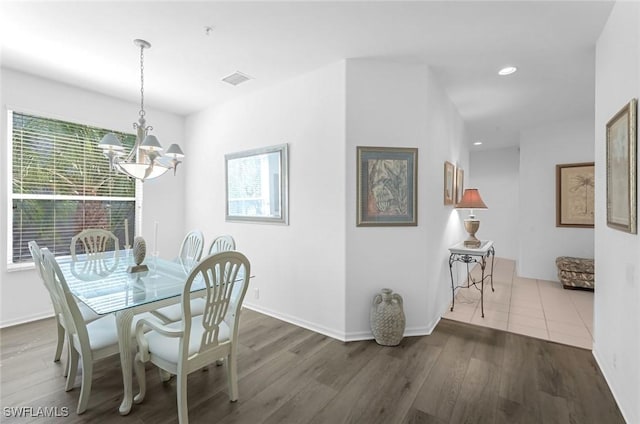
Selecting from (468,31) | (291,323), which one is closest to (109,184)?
(291,323)

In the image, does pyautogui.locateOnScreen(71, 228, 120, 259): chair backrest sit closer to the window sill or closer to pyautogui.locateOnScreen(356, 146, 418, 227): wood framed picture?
the window sill

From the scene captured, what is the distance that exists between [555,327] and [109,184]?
18.7 feet

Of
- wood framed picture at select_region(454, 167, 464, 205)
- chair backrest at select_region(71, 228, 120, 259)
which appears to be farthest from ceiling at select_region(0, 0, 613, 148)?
chair backrest at select_region(71, 228, 120, 259)

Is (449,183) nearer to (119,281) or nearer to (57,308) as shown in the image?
(119,281)

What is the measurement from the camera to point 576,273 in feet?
14.4

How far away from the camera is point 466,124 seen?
4.84 meters

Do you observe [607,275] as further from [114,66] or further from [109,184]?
[109,184]

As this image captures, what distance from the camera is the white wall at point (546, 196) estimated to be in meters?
4.73

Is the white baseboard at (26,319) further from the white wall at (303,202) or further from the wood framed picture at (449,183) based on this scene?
the wood framed picture at (449,183)

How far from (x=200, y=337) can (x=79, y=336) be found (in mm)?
729

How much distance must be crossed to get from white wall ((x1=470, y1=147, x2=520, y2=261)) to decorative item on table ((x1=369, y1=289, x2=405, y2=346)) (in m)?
4.98

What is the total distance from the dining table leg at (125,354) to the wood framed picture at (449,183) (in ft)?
11.1

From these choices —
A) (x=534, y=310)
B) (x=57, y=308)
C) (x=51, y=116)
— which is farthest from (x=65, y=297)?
(x=534, y=310)

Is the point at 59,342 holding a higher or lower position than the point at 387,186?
lower
